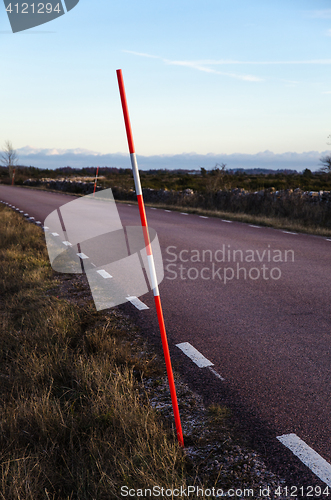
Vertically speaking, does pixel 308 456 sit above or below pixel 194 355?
below

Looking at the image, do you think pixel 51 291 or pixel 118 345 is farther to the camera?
pixel 51 291

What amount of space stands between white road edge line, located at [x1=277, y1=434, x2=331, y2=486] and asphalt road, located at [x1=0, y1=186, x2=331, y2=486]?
0.05m

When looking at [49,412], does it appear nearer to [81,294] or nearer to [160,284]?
[81,294]

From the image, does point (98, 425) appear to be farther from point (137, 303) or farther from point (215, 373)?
point (137, 303)

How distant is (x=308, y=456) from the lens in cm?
243

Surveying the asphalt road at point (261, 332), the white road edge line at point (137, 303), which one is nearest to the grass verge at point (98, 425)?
the asphalt road at point (261, 332)

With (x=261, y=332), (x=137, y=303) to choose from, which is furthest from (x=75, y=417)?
(x=137, y=303)

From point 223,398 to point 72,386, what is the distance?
1.20 m

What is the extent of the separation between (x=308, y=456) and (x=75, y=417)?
5.02 feet

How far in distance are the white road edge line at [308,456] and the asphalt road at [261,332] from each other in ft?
0.15

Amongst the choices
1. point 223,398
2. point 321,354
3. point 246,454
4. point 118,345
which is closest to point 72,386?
point 118,345

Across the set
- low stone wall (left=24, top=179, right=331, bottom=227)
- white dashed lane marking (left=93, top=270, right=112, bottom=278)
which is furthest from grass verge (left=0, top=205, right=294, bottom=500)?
low stone wall (left=24, top=179, right=331, bottom=227)

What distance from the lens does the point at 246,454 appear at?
2445 millimetres

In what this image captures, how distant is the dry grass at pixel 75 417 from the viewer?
2.15 meters
